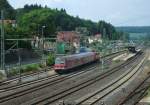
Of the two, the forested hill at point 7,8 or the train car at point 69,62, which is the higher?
the forested hill at point 7,8

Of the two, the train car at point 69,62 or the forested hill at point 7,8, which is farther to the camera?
the forested hill at point 7,8

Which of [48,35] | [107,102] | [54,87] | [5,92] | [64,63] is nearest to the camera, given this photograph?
[107,102]

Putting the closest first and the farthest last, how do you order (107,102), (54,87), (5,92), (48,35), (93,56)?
1. (107,102)
2. (5,92)
3. (54,87)
4. (93,56)
5. (48,35)

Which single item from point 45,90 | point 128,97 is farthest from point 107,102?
point 45,90

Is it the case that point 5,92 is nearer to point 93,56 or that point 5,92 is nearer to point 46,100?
point 46,100

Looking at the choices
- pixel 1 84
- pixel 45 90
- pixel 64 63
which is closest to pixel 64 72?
pixel 64 63

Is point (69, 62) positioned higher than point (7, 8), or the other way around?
point (7, 8)

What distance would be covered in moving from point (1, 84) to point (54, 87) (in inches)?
250

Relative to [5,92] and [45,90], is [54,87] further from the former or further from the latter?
[5,92]

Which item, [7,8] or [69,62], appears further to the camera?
[7,8]

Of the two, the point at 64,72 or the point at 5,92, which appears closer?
the point at 5,92

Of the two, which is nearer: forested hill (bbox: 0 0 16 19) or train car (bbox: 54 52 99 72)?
train car (bbox: 54 52 99 72)

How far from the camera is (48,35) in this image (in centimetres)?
13262

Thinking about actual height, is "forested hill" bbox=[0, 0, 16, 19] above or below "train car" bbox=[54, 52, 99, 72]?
above
